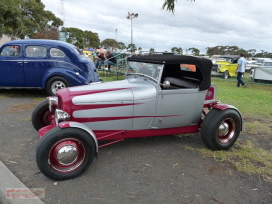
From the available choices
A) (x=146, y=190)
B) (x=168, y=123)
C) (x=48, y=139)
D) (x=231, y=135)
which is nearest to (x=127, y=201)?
(x=146, y=190)

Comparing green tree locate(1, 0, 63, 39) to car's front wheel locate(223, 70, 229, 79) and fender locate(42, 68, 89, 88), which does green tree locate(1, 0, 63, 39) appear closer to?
car's front wheel locate(223, 70, 229, 79)

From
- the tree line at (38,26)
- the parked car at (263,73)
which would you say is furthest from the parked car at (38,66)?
the parked car at (263,73)

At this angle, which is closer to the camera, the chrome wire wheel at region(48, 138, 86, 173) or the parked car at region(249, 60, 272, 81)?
the chrome wire wheel at region(48, 138, 86, 173)

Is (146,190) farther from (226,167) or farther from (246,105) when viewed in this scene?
(246,105)

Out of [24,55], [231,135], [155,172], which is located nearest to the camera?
[155,172]

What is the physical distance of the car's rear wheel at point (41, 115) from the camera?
12.7ft

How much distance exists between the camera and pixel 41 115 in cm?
394

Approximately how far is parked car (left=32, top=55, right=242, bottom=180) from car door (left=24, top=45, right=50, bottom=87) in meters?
3.43

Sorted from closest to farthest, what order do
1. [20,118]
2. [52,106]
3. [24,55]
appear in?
[52,106] < [20,118] < [24,55]

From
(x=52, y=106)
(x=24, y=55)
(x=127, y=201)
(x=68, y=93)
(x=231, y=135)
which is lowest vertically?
(x=127, y=201)

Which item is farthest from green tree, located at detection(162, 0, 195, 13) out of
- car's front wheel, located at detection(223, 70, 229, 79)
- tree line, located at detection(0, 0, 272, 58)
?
car's front wheel, located at detection(223, 70, 229, 79)

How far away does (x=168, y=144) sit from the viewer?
12.8ft

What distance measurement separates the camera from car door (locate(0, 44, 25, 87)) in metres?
6.82

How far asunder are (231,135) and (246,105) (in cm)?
369
